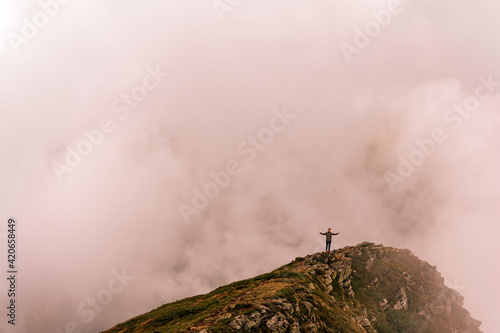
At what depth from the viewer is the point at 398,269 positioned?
7219 centimetres

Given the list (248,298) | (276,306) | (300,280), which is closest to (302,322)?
(276,306)

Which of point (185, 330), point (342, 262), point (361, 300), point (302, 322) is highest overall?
point (342, 262)

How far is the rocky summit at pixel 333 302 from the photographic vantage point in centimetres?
4125

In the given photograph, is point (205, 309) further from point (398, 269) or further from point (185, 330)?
point (398, 269)

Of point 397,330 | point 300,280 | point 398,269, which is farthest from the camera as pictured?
point 398,269

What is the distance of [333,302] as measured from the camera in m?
Result: 54.3

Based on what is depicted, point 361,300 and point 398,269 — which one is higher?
point 398,269

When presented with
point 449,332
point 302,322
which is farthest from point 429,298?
point 302,322

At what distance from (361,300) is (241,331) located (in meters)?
33.1

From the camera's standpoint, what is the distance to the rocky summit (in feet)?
135

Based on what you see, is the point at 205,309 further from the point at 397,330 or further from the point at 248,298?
the point at 397,330

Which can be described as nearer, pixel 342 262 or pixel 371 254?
pixel 342 262

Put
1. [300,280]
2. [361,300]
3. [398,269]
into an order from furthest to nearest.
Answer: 1. [398,269]
2. [361,300]
3. [300,280]

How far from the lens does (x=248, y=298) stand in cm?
4594
